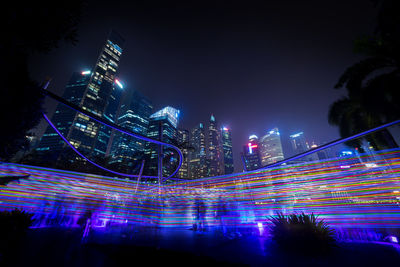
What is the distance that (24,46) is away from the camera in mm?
4664

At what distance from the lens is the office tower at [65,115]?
4128 inches

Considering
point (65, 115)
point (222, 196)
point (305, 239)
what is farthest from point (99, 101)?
point (305, 239)

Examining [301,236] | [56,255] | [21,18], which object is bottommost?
[56,255]

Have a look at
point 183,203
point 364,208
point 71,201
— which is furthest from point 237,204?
point 71,201

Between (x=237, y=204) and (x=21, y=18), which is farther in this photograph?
(x=237, y=204)

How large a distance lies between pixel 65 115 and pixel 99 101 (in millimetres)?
27627

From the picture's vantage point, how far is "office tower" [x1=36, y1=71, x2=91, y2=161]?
105m

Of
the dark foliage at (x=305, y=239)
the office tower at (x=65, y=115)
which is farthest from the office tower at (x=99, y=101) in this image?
the dark foliage at (x=305, y=239)

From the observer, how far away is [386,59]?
839 centimetres

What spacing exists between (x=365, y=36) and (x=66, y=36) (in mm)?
15736

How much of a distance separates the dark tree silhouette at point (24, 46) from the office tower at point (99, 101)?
10716 centimetres

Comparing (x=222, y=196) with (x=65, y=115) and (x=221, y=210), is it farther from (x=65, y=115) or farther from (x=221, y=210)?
(x=65, y=115)

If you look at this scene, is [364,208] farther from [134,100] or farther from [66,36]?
[134,100]

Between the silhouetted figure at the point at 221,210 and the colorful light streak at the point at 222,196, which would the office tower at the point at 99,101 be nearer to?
the colorful light streak at the point at 222,196
